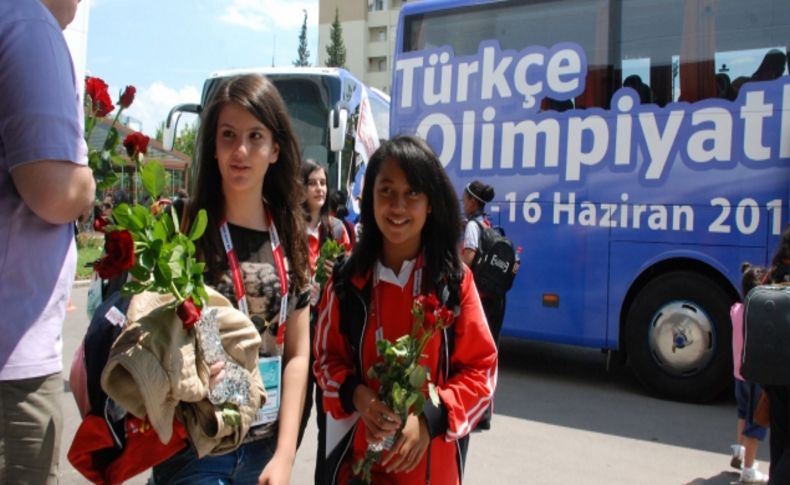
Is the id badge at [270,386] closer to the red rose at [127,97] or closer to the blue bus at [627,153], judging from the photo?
the red rose at [127,97]

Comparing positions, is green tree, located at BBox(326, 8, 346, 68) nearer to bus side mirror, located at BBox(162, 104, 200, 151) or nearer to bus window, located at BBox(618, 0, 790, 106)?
bus side mirror, located at BBox(162, 104, 200, 151)

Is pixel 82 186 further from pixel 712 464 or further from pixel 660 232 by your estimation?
pixel 660 232

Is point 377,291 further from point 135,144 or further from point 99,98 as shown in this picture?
point 99,98

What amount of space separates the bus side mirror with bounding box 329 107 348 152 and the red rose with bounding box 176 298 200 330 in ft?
22.3

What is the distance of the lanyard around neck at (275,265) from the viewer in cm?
198

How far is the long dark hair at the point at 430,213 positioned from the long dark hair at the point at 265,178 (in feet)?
0.89

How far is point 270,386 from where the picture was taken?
6.64 feet

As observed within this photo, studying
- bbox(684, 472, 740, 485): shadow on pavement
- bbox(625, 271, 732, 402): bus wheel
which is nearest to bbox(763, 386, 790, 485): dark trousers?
bbox(684, 472, 740, 485): shadow on pavement

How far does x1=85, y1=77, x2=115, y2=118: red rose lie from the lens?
2051mm

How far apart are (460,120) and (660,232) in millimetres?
2475

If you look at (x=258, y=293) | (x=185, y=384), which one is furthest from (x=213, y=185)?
(x=185, y=384)

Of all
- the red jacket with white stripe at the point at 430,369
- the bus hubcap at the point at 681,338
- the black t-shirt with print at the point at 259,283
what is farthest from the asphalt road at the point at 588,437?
the black t-shirt with print at the point at 259,283

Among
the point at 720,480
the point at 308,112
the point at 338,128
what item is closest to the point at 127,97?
the point at 720,480

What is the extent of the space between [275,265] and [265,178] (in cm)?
35
